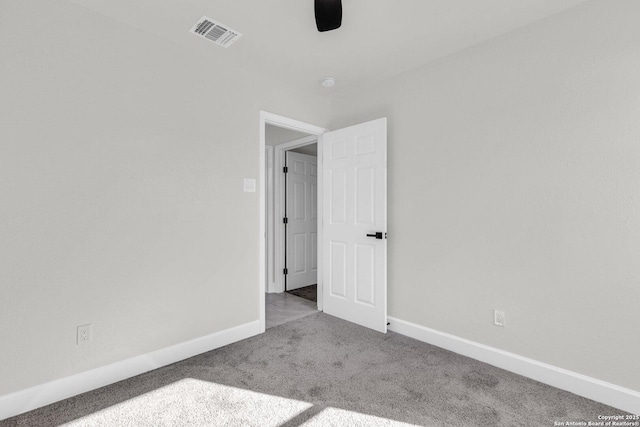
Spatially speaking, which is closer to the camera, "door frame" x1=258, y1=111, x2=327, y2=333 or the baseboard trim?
the baseboard trim

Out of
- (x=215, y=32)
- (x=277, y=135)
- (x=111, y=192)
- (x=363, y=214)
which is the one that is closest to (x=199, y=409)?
(x=111, y=192)

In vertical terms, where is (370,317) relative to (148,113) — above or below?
below

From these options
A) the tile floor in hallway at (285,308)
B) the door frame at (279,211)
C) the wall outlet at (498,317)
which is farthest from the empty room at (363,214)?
the door frame at (279,211)

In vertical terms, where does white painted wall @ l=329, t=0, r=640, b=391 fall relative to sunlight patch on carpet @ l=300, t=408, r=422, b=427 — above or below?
above

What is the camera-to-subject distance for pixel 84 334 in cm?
203

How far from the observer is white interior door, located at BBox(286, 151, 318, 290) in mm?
4680

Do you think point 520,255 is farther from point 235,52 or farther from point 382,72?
point 235,52

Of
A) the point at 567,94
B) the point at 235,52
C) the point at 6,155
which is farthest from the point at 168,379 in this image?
the point at 567,94

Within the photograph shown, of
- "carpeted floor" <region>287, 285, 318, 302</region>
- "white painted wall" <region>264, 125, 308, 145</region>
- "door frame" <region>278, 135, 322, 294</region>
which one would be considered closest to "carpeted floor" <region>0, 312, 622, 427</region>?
"carpeted floor" <region>287, 285, 318, 302</region>

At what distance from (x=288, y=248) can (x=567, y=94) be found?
3601 millimetres

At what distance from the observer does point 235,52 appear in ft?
8.63

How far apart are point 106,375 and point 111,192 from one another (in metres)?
1.24

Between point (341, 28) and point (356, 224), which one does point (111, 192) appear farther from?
point (356, 224)

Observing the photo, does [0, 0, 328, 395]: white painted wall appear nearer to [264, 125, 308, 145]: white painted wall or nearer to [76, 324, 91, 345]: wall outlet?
[76, 324, 91, 345]: wall outlet
